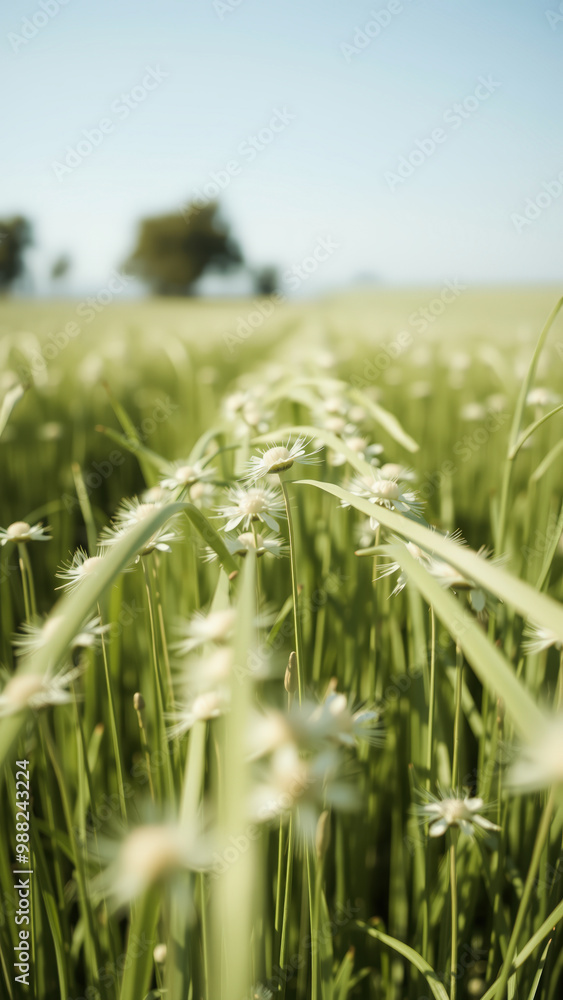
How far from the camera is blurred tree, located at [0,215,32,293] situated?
1984 mm

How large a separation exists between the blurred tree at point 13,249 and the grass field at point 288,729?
3.04 feet

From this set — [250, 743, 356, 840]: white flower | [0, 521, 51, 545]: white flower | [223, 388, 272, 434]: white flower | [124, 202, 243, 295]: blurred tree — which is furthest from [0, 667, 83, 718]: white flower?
[124, 202, 243, 295]: blurred tree

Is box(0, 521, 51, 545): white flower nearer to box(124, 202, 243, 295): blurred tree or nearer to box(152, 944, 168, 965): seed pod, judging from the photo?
box(152, 944, 168, 965): seed pod

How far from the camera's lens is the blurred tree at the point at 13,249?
1.98 meters

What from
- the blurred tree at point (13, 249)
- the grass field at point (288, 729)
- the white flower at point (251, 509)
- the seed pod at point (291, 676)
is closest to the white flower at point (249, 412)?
the grass field at point (288, 729)

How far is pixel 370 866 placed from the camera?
0.75m

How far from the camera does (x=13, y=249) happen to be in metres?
2.41

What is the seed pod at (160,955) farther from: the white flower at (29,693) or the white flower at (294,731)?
the white flower at (294,731)

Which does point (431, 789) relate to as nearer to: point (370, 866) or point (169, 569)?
point (370, 866)

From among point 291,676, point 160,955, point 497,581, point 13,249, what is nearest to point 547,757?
point 497,581

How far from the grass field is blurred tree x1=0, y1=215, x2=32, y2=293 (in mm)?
927

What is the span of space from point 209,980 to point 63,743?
482mm

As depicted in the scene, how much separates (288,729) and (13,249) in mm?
2730

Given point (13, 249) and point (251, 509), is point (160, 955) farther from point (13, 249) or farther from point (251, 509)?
point (13, 249)
